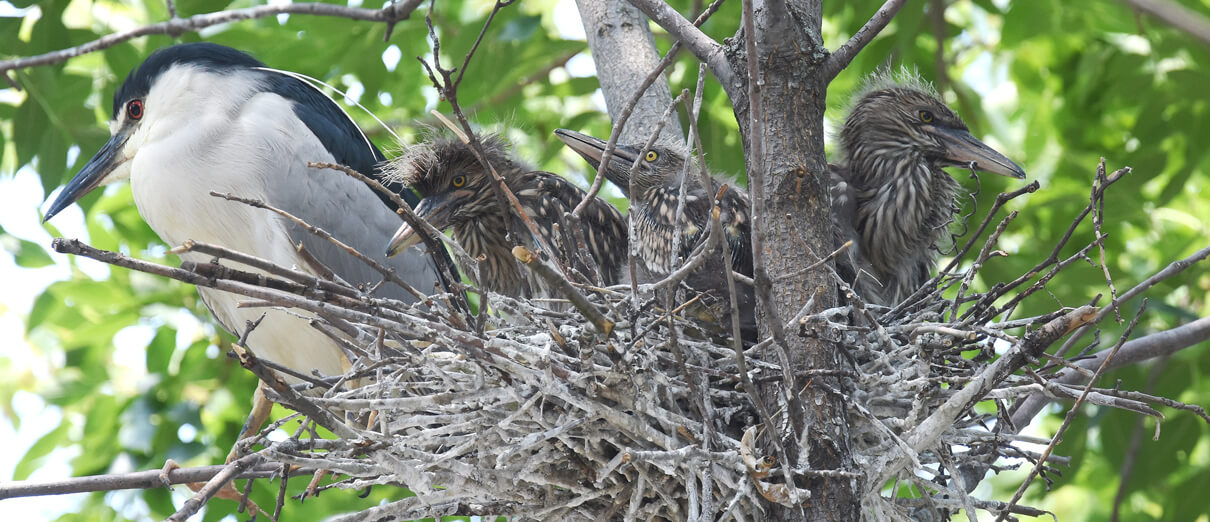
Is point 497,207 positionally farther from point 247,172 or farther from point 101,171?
point 101,171

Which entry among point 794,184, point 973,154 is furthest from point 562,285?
point 973,154

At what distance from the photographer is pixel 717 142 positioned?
3865 mm

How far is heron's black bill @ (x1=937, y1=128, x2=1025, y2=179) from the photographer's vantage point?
2578 millimetres

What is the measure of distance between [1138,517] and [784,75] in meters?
2.98

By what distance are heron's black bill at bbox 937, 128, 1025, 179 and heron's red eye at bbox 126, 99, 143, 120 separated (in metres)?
2.40

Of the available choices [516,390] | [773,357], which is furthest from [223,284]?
[773,357]

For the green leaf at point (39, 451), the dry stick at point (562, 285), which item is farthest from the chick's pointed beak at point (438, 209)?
the green leaf at point (39, 451)

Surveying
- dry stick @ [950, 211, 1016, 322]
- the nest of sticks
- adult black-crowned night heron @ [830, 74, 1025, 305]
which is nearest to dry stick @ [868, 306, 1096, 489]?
the nest of sticks

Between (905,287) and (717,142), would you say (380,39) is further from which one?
(905,287)

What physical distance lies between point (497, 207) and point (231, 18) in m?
0.86

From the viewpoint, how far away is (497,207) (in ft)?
9.26

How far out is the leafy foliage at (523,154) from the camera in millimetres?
3496

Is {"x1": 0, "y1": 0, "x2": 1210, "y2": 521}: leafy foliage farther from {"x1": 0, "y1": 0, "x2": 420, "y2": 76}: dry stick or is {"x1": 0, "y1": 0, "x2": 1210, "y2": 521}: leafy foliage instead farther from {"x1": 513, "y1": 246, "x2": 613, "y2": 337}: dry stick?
{"x1": 513, "y1": 246, "x2": 613, "y2": 337}: dry stick

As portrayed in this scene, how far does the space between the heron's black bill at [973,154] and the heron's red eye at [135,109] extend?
7.88ft
